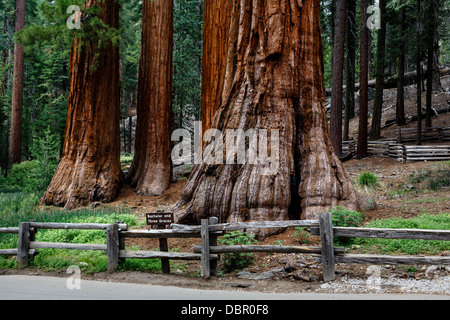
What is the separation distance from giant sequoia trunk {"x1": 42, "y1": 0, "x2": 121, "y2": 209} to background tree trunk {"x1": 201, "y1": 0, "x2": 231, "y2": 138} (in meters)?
3.98

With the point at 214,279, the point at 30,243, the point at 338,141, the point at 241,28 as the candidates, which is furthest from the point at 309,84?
the point at 338,141

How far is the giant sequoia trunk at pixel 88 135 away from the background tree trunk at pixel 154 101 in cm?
134

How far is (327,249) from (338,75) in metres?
14.5

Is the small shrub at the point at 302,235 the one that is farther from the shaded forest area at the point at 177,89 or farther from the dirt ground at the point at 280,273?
the shaded forest area at the point at 177,89

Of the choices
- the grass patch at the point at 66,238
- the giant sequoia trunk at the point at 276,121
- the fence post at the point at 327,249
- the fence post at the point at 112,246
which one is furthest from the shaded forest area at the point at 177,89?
the fence post at the point at 327,249

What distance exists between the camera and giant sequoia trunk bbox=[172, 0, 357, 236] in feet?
24.9

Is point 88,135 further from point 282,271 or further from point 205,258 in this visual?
point 282,271

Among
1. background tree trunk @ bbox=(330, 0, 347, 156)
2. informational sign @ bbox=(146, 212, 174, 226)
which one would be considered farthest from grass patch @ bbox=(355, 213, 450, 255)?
background tree trunk @ bbox=(330, 0, 347, 156)

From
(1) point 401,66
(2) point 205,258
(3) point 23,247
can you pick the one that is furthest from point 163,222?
(1) point 401,66

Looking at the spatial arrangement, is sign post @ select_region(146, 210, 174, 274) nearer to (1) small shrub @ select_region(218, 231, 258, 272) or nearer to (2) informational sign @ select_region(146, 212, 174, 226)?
(2) informational sign @ select_region(146, 212, 174, 226)

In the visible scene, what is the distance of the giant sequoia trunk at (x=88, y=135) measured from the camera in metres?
12.6

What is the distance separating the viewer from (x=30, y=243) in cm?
730

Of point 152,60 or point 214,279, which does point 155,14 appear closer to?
point 152,60
